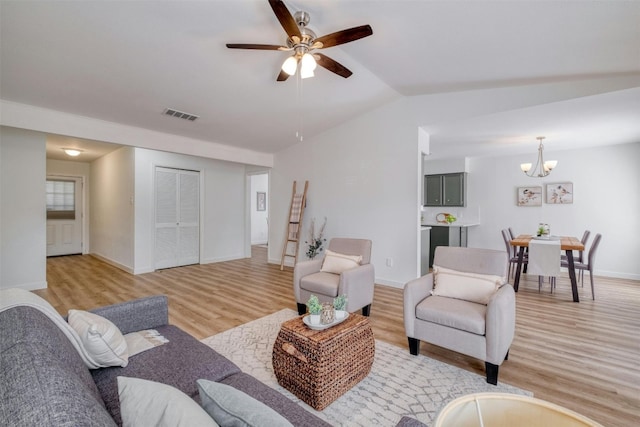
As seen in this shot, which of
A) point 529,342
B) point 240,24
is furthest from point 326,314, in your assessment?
point 240,24

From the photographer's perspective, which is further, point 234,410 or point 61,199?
point 61,199

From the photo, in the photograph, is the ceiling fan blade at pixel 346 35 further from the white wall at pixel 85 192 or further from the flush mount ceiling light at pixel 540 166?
the white wall at pixel 85 192

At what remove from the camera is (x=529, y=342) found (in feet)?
8.91

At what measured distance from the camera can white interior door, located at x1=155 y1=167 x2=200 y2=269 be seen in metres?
5.78

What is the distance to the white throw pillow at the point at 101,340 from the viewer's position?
1.34m

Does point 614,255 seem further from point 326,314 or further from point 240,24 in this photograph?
point 240,24

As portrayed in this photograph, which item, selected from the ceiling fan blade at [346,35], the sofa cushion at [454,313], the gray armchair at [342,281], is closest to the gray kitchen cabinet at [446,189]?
the gray armchair at [342,281]

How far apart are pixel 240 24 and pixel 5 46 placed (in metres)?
2.12

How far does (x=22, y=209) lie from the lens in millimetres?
4332

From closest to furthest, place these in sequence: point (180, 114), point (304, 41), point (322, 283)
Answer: point (304, 41), point (322, 283), point (180, 114)

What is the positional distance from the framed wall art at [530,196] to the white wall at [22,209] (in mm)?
8764

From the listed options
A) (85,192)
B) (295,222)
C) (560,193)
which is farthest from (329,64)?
(85,192)

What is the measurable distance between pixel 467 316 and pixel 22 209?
6060 millimetres

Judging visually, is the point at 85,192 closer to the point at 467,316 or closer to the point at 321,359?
the point at 321,359
